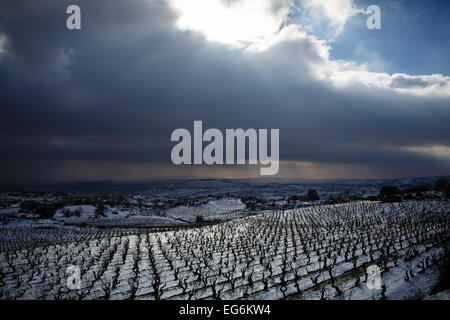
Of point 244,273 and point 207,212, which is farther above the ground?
point 244,273

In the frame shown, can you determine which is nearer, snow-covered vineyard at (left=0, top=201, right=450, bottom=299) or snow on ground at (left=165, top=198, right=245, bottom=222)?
snow-covered vineyard at (left=0, top=201, right=450, bottom=299)

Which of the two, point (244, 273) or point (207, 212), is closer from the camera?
point (244, 273)

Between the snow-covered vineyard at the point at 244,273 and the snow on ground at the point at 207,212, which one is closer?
the snow-covered vineyard at the point at 244,273

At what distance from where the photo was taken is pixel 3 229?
61656mm

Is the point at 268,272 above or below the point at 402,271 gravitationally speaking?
below

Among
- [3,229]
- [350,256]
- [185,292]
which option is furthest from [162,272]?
[3,229]

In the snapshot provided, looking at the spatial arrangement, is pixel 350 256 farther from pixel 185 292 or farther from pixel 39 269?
pixel 39 269

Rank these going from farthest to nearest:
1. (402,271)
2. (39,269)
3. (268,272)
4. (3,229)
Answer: (3,229) < (39,269) < (268,272) < (402,271)

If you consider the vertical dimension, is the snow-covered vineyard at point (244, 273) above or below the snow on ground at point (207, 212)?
above

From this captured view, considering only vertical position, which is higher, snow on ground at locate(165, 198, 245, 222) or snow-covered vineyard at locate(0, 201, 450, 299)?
snow-covered vineyard at locate(0, 201, 450, 299)
